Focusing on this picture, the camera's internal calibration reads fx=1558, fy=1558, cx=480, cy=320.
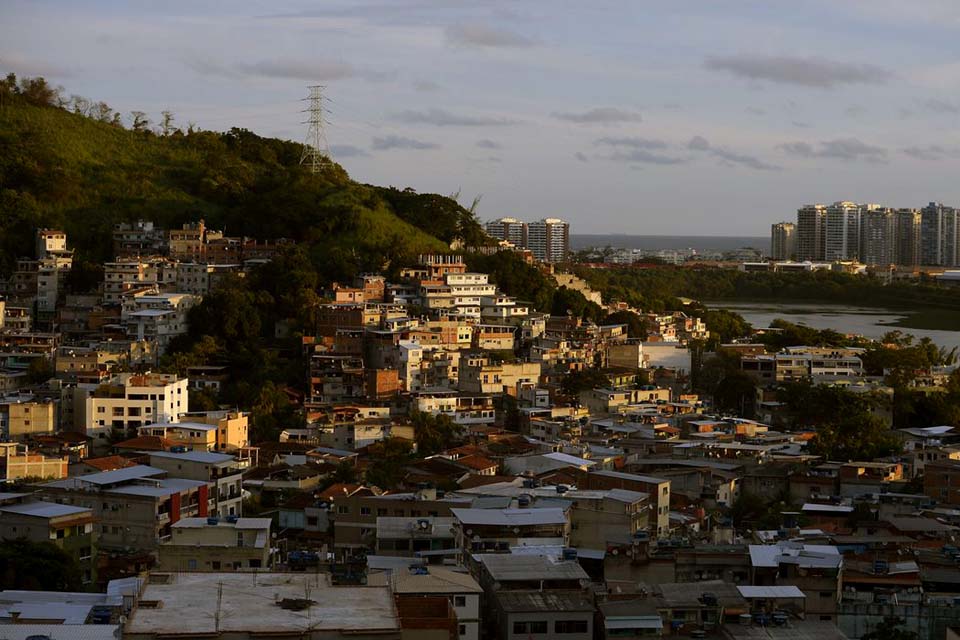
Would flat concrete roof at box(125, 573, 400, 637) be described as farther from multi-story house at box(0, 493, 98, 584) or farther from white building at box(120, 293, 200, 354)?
white building at box(120, 293, 200, 354)

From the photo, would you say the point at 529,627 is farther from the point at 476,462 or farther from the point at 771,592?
the point at 476,462

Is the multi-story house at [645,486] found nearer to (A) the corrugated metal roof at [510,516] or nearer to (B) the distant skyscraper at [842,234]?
(A) the corrugated metal roof at [510,516]

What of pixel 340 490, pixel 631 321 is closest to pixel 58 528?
pixel 340 490

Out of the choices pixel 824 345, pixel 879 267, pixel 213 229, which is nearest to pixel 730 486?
pixel 824 345

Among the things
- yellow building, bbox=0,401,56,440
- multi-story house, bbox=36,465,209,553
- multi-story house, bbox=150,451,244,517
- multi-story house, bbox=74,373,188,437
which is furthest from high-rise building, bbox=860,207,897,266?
multi-story house, bbox=36,465,209,553

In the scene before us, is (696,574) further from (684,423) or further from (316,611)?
(684,423)

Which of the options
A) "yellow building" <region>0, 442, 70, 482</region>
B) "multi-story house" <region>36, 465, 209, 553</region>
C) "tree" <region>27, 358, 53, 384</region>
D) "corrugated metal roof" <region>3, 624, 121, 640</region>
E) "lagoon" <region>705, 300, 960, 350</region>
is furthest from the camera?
"lagoon" <region>705, 300, 960, 350</region>
